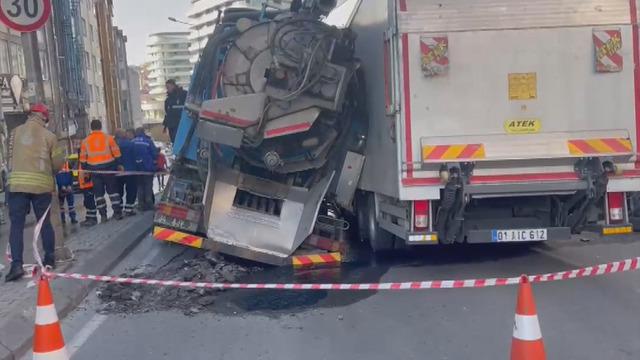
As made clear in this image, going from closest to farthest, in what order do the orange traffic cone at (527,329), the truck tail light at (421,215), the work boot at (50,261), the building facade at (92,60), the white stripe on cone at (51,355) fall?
the orange traffic cone at (527,329) < the white stripe on cone at (51,355) < the truck tail light at (421,215) < the work boot at (50,261) < the building facade at (92,60)

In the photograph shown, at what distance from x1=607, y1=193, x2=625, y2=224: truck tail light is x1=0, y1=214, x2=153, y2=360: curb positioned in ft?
16.7

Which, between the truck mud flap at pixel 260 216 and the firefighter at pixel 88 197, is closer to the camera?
the truck mud flap at pixel 260 216

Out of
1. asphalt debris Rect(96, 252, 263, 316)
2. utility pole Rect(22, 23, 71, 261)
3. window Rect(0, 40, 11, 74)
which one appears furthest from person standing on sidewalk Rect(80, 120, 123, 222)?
window Rect(0, 40, 11, 74)

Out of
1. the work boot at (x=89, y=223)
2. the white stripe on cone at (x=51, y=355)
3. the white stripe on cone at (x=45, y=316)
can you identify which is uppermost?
the white stripe on cone at (x=45, y=316)

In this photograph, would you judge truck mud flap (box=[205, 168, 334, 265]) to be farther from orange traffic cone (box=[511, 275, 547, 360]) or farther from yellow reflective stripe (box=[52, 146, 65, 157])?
orange traffic cone (box=[511, 275, 547, 360])

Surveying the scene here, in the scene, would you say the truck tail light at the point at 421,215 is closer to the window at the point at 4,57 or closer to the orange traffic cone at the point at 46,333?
the orange traffic cone at the point at 46,333

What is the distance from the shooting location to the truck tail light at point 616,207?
7.44m

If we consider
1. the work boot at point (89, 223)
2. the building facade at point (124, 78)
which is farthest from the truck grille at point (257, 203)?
the building facade at point (124, 78)

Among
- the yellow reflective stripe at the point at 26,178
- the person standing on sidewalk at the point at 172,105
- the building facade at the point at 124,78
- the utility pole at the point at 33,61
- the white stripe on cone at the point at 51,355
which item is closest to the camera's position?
the white stripe on cone at the point at 51,355

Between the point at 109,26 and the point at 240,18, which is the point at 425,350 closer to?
the point at 240,18

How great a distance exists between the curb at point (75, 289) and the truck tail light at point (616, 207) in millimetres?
5100

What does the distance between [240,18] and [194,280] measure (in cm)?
322

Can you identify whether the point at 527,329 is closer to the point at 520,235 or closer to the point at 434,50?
the point at 520,235

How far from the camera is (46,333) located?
4613mm
